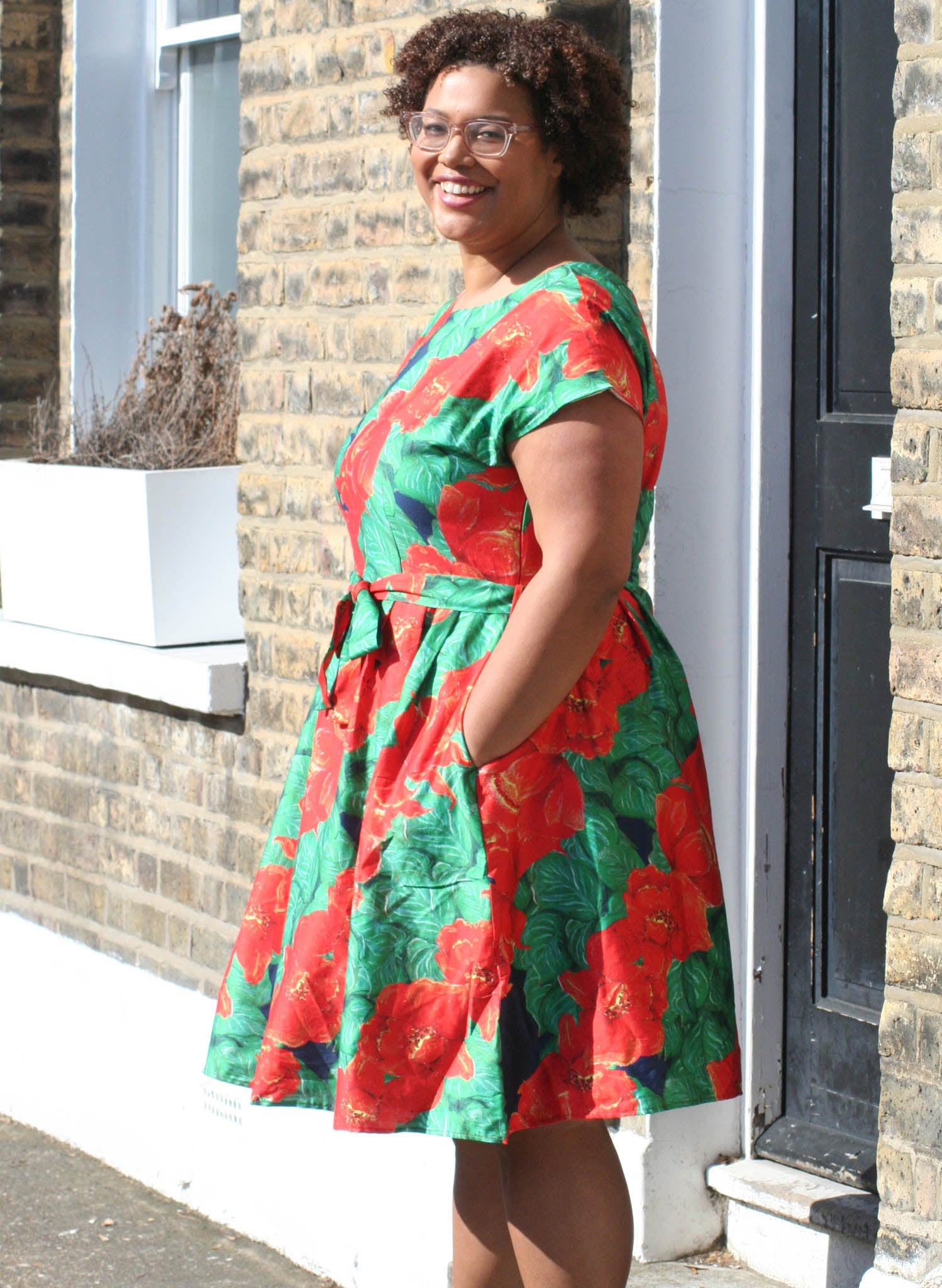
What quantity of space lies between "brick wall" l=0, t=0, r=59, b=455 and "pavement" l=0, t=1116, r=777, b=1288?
223cm

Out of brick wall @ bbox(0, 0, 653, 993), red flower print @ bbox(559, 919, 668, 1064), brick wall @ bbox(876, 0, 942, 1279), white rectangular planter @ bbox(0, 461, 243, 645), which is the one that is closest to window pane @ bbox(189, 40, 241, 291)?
white rectangular planter @ bbox(0, 461, 243, 645)

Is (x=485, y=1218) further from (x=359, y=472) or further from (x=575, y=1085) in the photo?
(x=359, y=472)

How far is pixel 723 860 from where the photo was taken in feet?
11.2

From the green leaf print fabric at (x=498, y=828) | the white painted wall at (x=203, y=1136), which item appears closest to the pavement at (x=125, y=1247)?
the white painted wall at (x=203, y=1136)

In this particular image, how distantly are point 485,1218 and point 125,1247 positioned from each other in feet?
5.07

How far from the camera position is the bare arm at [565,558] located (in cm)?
227

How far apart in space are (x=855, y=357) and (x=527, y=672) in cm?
128

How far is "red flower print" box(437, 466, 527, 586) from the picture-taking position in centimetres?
239

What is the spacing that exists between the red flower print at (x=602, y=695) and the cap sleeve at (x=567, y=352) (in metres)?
0.30

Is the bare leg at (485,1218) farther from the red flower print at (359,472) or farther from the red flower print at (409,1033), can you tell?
the red flower print at (359,472)

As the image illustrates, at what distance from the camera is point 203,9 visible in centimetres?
512

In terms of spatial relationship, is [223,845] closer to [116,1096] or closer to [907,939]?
[116,1096]

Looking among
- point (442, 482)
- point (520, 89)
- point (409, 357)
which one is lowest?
point (442, 482)

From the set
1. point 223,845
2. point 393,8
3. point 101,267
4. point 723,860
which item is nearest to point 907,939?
point 723,860
